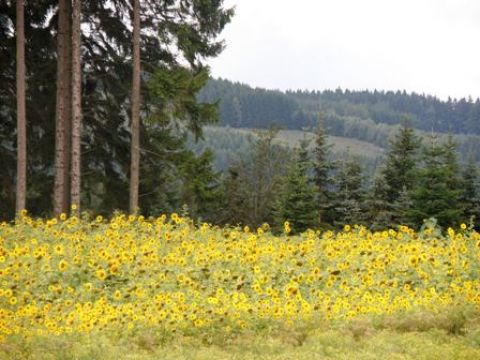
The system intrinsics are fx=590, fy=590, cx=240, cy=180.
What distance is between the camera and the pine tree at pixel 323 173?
35.3 metres

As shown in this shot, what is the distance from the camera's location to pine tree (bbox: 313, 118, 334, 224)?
3534 cm

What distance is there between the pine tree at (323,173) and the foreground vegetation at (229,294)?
23.3 metres

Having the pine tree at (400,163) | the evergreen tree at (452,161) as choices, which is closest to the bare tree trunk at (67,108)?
the evergreen tree at (452,161)

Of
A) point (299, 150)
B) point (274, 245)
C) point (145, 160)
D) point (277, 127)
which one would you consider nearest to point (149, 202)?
point (145, 160)

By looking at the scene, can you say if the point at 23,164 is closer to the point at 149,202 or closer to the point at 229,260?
the point at 149,202

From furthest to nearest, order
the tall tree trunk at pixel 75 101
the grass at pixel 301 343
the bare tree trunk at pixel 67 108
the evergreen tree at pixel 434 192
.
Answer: the evergreen tree at pixel 434 192, the bare tree trunk at pixel 67 108, the tall tree trunk at pixel 75 101, the grass at pixel 301 343

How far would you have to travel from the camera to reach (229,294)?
861cm

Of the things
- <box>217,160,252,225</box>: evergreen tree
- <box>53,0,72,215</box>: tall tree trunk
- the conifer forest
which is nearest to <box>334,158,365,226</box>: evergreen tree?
<box>217,160,252,225</box>: evergreen tree

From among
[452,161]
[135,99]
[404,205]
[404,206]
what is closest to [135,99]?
[135,99]

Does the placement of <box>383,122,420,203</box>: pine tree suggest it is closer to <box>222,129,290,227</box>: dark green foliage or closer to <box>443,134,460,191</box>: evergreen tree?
<box>443,134,460,191</box>: evergreen tree

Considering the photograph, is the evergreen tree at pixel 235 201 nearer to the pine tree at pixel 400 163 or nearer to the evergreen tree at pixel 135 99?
the pine tree at pixel 400 163

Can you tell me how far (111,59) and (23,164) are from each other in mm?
5061

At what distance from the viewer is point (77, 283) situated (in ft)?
31.7

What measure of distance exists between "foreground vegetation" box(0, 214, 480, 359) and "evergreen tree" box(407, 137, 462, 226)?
52.1ft
